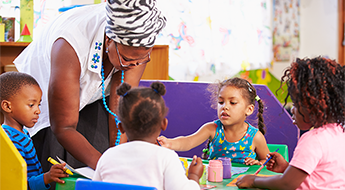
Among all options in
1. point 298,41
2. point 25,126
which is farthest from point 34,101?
point 298,41

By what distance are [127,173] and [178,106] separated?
4.10 feet

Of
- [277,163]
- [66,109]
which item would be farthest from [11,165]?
[277,163]

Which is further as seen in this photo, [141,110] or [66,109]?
[66,109]

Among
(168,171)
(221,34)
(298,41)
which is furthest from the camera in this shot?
(298,41)

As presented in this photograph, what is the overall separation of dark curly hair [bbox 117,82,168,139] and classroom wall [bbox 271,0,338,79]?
4076mm

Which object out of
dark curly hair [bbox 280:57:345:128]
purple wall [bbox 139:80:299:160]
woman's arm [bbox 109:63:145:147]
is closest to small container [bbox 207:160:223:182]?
dark curly hair [bbox 280:57:345:128]

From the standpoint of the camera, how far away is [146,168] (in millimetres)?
887

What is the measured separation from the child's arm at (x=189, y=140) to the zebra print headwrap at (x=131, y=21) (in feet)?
1.73

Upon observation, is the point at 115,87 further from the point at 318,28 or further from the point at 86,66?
the point at 318,28

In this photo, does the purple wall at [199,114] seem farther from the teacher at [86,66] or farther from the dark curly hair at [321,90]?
the dark curly hair at [321,90]

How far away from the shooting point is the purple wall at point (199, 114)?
195cm

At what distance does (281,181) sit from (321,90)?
0.30 meters

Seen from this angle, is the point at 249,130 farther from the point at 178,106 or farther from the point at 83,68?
the point at 83,68

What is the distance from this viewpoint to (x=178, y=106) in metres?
2.13
